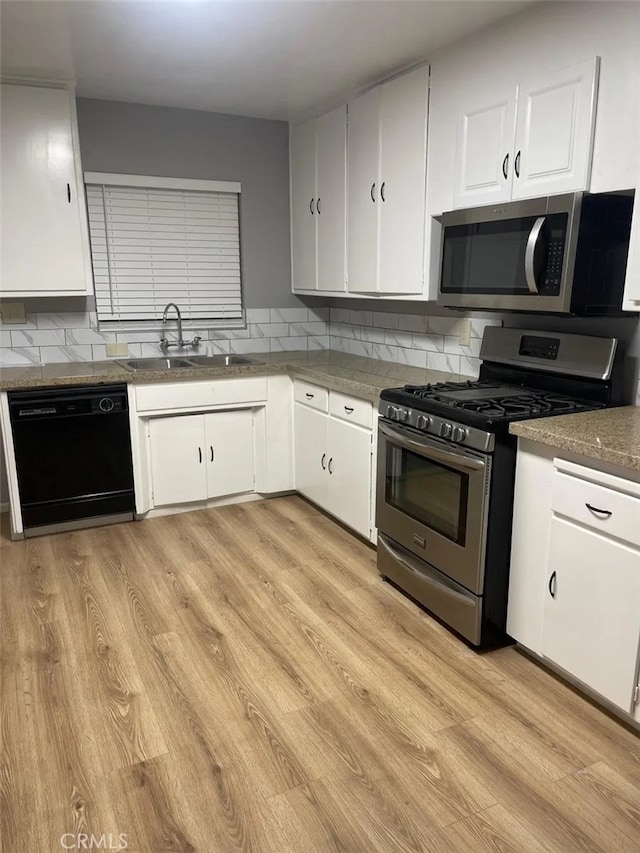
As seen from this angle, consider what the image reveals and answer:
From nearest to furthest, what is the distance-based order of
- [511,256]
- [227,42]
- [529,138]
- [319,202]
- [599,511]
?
1. [599,511]
2. [529,138]
3. [511,256]
4. [227,42]
5. [319,202]

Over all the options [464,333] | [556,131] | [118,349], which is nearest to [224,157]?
[118,349]

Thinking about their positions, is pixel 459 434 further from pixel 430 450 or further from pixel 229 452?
pixel 229 452

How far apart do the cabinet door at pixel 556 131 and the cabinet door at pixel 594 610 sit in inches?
47.9

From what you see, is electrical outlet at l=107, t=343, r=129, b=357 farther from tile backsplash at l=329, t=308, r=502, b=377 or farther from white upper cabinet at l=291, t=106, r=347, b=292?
tile backsplash at l=329, t=308, r=502, b=377

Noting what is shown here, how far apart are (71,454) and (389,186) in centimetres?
220

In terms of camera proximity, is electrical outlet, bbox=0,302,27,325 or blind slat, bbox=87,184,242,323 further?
blind slat, bbox=87,184,242,323

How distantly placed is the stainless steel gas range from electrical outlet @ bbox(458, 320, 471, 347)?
29 cm

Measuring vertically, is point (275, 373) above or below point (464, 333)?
below

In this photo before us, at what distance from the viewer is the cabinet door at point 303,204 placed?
12.7ft

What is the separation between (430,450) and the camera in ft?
7.87

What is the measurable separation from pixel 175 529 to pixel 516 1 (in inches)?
115

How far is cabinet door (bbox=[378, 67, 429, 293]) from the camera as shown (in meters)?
2.88

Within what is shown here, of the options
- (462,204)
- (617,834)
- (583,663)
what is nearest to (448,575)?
(583,663)

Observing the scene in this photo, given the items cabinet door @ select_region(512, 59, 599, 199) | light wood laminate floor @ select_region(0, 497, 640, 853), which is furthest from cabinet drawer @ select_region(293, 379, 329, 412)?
cabinet door @ select_region(512, 59, 599, 199)
